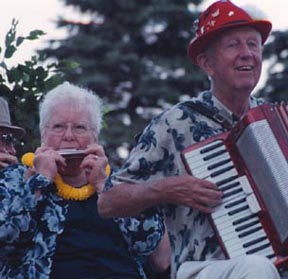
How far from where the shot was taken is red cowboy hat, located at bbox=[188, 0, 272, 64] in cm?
564

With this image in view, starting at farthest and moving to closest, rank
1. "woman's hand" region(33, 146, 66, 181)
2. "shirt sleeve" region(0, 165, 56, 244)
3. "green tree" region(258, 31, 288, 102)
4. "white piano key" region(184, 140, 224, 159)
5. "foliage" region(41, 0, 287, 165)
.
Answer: "foliage" region(41, 0, 287, 165), "green tree" region(258, 31, 288, 102), "woman's hand" region(33, 146, 66, 181), "shirt sleeve" region(0, 165, 56, 244), "white piano key" region(184, 140, 224, 159)

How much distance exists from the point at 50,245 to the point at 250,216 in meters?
1.06

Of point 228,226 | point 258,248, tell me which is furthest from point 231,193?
point 258,248

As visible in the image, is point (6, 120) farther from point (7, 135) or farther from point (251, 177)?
point (251, 177)

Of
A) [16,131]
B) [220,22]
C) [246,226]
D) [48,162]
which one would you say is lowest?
[246,226]

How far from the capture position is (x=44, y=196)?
5.73 meters

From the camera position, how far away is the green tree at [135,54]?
18.6m

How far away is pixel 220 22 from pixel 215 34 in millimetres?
62

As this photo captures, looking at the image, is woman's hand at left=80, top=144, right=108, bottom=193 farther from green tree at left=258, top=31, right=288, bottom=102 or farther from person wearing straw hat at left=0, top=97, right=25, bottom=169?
green tree at left=258, top=31, right=288, bottom=102

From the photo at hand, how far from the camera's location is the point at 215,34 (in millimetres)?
5672

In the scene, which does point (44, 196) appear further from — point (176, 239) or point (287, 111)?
point (287, 111)

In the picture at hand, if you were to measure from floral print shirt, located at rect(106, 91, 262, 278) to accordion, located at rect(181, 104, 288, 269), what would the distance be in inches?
8.7

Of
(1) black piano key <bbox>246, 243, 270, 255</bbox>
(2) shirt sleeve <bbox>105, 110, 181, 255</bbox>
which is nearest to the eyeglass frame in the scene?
(2) shirt sleeve <bbox>105, 110, 181, 255</bbox>

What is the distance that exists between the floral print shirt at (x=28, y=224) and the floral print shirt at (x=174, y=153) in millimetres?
386
